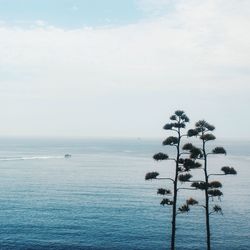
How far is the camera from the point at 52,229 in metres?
82.3

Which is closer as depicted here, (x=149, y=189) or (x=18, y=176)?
(x=149, y=189)

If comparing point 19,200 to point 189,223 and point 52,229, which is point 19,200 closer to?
point 52,229

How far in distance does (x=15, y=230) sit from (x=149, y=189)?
6544 centimetres

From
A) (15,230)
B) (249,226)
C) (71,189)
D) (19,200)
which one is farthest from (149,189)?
(15,230)

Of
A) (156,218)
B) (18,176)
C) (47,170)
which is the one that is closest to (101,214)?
(156,218)

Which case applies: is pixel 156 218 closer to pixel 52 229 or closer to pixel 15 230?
pixel 52 229

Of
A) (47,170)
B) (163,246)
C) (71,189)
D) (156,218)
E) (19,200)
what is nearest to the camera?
(163,246)

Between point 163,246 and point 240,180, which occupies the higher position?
point 240,180

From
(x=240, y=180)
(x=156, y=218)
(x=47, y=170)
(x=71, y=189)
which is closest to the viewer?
(x=156, y=218)

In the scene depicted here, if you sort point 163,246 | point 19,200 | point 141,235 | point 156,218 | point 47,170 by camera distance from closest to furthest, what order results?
1. point 163,246
2. point 141,235
3. point 156,218
4. point 19,200
5. point 47,170

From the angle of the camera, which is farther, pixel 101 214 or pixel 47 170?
pixel 47 170

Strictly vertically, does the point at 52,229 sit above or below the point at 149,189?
below

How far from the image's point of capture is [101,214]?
9556 cm

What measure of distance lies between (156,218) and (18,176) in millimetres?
91171
